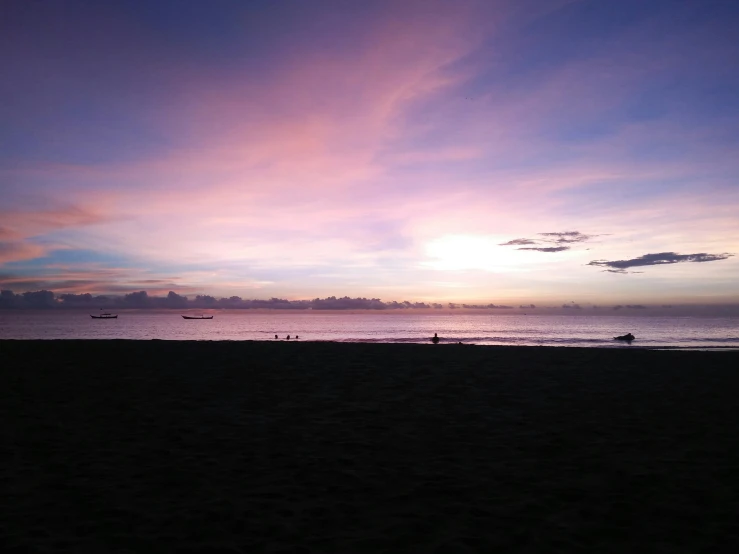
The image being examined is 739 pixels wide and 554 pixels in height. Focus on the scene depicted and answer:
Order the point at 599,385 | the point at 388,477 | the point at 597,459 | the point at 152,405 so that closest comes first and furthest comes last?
the point at 388,477 < the point at 597,459 < the point at 152,405 < the point at 599,385

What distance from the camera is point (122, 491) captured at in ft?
24.0

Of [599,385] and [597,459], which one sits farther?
[599,385]

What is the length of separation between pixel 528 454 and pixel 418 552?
4608 millimetres

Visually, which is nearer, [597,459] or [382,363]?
[597,459]

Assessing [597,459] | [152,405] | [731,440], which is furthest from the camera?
[152,405]

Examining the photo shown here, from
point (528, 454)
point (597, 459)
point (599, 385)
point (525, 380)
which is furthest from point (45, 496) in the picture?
point (599, 385)

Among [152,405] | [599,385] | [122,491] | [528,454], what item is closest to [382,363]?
[599,385]

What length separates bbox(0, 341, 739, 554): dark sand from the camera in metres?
5.98

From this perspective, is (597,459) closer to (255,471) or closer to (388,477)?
(388,477)

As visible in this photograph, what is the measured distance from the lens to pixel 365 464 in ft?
29.0

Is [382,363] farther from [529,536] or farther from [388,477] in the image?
[529,536]

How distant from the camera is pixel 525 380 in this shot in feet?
61.4

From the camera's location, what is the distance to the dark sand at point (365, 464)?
5984mm

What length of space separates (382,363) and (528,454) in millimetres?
14562
